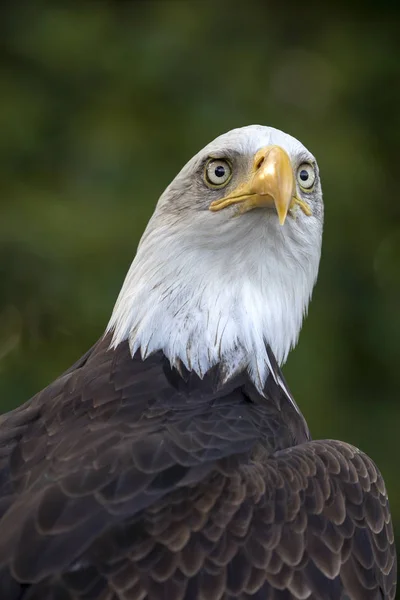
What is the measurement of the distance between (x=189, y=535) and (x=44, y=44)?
21.5 feet

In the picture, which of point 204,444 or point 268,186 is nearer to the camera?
point 204,444

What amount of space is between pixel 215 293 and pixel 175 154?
4518 mm

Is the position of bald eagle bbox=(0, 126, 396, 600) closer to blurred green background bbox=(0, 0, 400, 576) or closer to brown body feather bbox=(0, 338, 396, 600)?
brown body feather bbox=(0, 338, 396, 600)

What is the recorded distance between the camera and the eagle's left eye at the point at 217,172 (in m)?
4.43

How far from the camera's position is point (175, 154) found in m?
8.80

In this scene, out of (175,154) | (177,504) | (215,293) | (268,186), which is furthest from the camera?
(175,154)

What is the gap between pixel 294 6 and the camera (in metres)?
10.3

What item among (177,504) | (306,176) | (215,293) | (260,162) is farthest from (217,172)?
(177,504)

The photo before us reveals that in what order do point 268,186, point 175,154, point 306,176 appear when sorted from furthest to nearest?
point 175,154 → point 306,176 → point 268,186

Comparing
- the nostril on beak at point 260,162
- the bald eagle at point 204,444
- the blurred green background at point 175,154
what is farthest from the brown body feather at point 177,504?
the blurred green background at point 175,154

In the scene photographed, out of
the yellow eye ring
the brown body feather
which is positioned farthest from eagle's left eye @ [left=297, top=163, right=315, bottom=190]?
the brown body feather

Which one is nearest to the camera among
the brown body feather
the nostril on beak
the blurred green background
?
the brown body feather

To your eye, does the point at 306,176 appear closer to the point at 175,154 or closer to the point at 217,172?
the point at 217,172

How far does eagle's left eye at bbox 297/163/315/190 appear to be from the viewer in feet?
14.7
